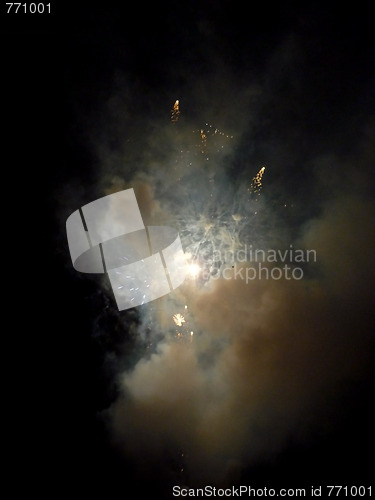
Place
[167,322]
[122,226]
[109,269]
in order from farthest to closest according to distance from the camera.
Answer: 1. [167,322]
2. [109,269]
3. [122,226]

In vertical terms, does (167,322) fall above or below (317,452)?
above

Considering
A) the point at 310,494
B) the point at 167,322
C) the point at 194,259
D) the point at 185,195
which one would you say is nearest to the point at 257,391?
the point at 310,494

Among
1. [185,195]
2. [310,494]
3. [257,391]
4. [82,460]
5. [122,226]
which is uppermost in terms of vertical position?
[185,195]

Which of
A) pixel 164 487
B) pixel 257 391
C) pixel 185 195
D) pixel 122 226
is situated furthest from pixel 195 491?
pixel 185 195

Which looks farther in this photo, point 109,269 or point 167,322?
point 167,322

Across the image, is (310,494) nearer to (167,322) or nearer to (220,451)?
(220,451)

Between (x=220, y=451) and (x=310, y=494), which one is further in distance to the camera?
(x=220, y=451)

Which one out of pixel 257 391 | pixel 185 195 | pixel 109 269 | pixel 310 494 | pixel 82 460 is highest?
pixel 185 195

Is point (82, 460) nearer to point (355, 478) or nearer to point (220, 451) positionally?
point (220, 451)

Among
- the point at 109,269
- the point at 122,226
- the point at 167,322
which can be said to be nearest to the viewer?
the point at 122,226
